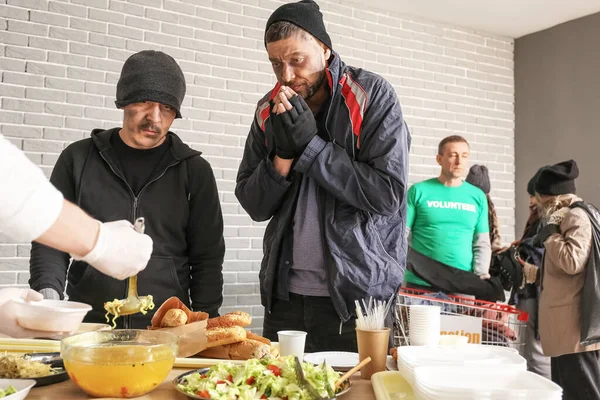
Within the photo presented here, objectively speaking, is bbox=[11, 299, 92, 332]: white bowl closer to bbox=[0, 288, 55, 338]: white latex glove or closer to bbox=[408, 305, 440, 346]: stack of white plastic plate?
bbox=[0, 288, 55, 338]: white latex glove

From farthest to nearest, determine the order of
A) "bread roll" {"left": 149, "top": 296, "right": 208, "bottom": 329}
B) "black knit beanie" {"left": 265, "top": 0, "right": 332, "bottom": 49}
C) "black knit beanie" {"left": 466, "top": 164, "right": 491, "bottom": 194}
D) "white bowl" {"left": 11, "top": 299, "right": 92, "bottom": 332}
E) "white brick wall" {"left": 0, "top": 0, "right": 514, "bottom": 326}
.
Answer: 1. "black knit beanie" {"left": 466, "top": 164, "right": 491, "bottom": 194}
2. "white brick wall" {"left": 0, "top": 0, "right": 514, "bottom": 326}
3. "black knit beanie" {"left": 265, "top": 0, "right": 332, "bottom": 49}
4. "bread roll" {"left": 149, "top": 296, "right": 208, "bottom": 329}
5. "white bowl" {"left": 11, "top": 299, "right": 92, "bottom": 332}

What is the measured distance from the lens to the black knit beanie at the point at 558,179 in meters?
3.37

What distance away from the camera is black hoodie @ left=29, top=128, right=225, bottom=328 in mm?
1941

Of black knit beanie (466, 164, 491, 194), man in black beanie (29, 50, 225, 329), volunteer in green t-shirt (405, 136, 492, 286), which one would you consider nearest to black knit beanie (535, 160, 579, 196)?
volunteer in green t-shirt (405, 136, 492, 286)

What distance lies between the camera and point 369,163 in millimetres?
1871

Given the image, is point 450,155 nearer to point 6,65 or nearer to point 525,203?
point 525,203

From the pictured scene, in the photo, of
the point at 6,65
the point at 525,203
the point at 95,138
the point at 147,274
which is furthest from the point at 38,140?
the point at 525,203

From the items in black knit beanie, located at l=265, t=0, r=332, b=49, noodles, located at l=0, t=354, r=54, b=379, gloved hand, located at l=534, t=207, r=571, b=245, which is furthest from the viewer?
gloved hand, located at l=534, t=207, r=571, b=245

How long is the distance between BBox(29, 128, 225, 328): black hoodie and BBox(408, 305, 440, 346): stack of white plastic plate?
929mm

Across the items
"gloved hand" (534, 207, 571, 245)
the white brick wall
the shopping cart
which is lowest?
the shopping cart

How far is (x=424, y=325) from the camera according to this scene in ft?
4.36

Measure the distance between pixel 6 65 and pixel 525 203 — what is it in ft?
14.5

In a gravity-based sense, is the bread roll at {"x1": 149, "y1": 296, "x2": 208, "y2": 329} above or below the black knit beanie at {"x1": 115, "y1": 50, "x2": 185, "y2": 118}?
below

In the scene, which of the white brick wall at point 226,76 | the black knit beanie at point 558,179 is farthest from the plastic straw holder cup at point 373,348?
the white brick wall at point 226,76
